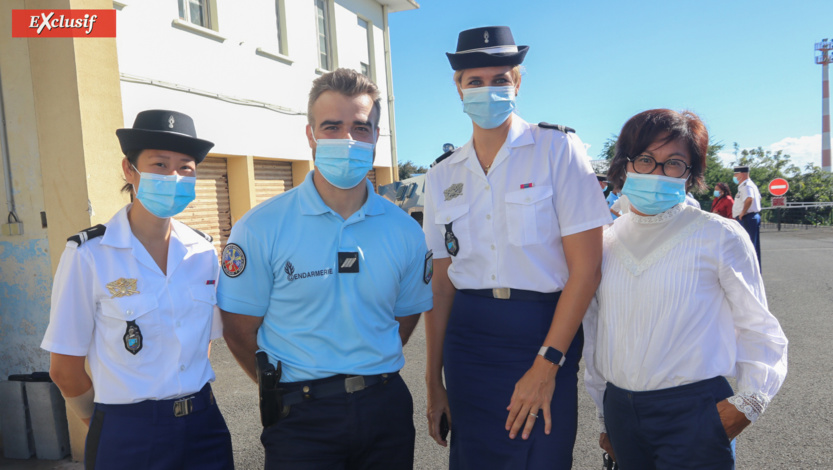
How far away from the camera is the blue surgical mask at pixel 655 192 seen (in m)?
2.18

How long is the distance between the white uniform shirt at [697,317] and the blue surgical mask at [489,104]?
81 cm

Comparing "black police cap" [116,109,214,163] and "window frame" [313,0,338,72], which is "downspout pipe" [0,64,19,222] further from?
"window frame" [313,0,338,72]

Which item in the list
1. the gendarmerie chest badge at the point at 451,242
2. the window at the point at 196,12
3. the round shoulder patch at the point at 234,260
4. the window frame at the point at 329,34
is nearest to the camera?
the round shoulder patch at the point at 234,260

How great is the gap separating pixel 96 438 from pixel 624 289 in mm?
2166

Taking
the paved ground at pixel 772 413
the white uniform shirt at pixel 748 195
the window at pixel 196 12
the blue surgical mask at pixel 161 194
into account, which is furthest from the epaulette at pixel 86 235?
the white uniform shirt at pixel 748 195

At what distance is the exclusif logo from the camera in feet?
11.8

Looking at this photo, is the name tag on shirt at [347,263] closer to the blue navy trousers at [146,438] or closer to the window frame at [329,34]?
the blue navy trousers at [146,438]

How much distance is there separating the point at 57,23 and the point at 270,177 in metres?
9.56

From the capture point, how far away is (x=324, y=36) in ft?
50.2

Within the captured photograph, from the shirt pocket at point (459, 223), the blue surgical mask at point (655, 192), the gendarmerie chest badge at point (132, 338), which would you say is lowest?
the gendarmerie chest badge at point (132, 338)

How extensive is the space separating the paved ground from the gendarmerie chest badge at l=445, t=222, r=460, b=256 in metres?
1.94

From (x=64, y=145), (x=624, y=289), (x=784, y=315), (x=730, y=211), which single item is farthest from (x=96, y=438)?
(x=730, y=211)

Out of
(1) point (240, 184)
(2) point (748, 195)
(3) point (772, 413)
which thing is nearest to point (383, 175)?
(1) point (240, 184)

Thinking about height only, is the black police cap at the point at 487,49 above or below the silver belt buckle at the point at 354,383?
above
